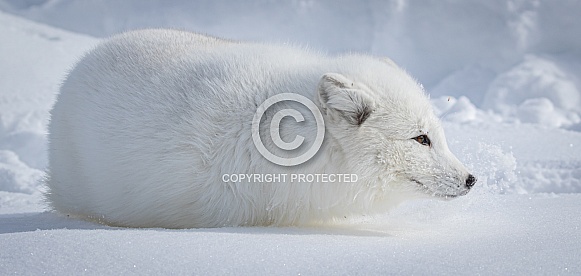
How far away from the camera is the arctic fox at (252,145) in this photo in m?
3.30

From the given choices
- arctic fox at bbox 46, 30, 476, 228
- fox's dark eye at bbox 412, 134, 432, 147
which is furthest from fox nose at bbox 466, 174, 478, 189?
fox's dark eye at bbox 412, 134, 432, 147

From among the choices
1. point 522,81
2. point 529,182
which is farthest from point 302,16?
point 529,182

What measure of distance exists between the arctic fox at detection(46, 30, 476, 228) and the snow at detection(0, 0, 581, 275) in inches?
8.5

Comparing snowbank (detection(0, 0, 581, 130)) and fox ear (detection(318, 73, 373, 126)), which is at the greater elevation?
snowbank (detection(0, 0, 581, 130))

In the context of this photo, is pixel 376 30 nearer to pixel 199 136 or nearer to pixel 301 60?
pixel 301 60

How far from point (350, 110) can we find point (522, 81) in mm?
8519

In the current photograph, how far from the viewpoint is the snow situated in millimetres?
2385

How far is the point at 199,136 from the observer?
3.26 m

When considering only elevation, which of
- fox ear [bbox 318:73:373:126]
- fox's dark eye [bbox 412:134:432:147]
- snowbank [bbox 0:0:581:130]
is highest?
snowbank [bbox 0:0:581:130]

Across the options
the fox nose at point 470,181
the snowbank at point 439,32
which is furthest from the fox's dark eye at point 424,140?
the snowbank at point 439,32

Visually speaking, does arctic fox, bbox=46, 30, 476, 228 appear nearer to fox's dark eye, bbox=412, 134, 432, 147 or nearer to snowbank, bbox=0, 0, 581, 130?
fox's dark eye, bbox=412, 134, 432, 147

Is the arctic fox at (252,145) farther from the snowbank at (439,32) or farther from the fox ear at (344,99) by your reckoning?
the snowbank at (439,32)

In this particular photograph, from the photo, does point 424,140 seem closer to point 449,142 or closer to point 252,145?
point 252,145

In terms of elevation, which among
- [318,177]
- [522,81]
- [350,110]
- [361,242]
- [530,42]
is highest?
[530,42]
